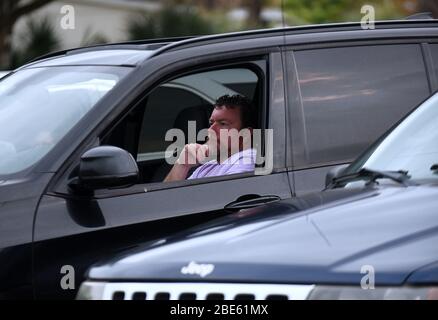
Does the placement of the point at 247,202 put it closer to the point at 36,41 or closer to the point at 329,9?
the point at 36,41

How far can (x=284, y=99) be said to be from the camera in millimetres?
5793

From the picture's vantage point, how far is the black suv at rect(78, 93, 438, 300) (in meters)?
3.27

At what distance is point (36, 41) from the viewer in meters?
22.7

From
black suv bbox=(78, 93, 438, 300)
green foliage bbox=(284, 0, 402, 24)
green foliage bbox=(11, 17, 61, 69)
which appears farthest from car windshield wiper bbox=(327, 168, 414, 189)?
green foliage bbox=(284, 0, 402, 24)

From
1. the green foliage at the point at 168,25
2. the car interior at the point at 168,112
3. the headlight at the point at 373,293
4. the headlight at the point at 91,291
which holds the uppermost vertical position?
the green foliage at the point at 168,25

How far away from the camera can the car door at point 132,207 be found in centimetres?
508

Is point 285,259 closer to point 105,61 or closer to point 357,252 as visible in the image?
point 357,252

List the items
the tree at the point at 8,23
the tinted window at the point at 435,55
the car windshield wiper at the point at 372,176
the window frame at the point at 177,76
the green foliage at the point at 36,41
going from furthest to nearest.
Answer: the green foliage at the point at 36,41 < the tree at the point at 8,23 < the tinted window at the point at 435,55 < the window frame at the point at 177,76 < the car windshield wiper at the point at 372,176

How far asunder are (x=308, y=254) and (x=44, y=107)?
2622 mm

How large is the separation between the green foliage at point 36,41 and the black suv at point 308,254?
18795 millimetres

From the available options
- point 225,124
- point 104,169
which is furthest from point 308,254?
point 225,124

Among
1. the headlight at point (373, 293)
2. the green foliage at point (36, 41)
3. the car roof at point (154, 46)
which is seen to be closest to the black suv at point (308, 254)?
the headlight at point (373, 293)

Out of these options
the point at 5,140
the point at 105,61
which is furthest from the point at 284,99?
the point at 5,140

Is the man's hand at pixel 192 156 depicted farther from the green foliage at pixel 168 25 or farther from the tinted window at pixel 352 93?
the green foliage at pixel 168 25
